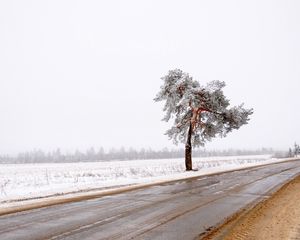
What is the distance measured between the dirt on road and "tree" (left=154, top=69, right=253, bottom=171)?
23966mm

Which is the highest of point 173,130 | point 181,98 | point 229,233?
point 181,98

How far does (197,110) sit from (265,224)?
2865cm

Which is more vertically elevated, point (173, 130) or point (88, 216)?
point (173, 130)

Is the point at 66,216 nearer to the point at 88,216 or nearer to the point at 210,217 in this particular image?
the point at 88,216

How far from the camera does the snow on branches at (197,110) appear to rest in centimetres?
3888

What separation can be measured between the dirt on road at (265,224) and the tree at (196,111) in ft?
78.6

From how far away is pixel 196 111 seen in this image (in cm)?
3925

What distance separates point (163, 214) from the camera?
12422mm

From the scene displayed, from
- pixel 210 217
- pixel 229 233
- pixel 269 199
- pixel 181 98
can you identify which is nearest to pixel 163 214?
pixel 210 217

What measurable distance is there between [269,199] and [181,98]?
23.9 metres

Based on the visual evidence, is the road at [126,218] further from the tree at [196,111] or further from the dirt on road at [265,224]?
the tree at [196,111]

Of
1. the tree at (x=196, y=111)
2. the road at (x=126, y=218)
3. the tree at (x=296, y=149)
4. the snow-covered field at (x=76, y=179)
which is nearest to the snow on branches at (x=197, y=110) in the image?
the tree at (x=196, y=111)

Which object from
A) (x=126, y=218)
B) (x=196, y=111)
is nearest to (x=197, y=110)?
(x=196, y=111)

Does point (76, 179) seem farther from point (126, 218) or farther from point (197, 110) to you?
point (126, 218)
